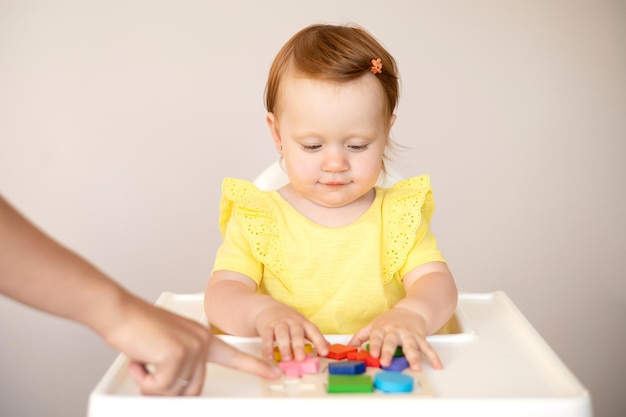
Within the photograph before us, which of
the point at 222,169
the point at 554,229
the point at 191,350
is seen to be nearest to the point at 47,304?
the point at 191,350

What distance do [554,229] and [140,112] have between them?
99 cm

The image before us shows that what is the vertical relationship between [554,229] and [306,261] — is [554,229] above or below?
below

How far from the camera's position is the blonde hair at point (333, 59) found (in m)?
1.04

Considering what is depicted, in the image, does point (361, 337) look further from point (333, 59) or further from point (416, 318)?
point (333, 59)

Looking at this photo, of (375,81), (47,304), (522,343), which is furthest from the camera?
(375,81)

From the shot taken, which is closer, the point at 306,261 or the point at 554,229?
the point at 306,261

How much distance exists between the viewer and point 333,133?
3.36 ft

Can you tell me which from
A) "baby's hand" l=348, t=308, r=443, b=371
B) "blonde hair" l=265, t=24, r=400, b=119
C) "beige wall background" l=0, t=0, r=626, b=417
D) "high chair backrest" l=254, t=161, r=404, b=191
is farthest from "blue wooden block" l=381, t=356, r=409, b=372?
"beige wall background" l=0, t=0, r=626, b=417

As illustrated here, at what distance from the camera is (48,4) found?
1.79 m

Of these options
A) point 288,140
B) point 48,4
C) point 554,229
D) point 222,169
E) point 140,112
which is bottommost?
point 554,229

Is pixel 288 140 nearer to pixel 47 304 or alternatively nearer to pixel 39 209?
pixel 47 304

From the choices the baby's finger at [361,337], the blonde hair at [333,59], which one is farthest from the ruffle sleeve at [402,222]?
the baby's finger at [361,337]

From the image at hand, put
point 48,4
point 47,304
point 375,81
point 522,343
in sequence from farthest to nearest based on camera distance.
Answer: point 48,4, point 375,81, point 522,343, point 47,304

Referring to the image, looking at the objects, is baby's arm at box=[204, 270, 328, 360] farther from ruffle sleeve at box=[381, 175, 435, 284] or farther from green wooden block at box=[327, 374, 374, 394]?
ruffle sleeve at box=[381, 175, 435, 284]
